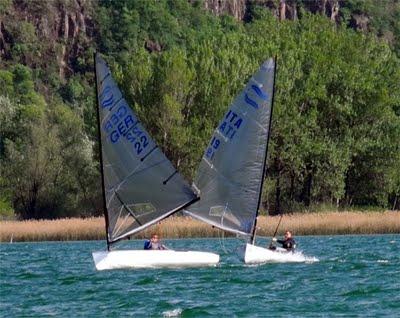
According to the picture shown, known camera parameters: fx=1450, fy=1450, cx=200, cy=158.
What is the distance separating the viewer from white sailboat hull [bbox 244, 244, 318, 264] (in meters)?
38.4

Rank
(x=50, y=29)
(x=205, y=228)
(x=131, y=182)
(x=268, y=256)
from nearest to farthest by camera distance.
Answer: (x=131, y=182) < (x=268, y=256) < (x=205, y=228) < (x=50, y=29)

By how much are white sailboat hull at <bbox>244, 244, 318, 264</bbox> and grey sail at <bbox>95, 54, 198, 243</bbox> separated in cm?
211

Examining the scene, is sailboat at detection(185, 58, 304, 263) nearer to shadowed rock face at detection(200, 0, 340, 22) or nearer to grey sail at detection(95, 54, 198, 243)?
grey sail at detection(95, 54, 198, 243)

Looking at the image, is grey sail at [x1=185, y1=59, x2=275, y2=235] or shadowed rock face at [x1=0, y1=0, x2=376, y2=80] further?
shadowed rock face at [x1=0, y1=0, x2=376, y2=80]

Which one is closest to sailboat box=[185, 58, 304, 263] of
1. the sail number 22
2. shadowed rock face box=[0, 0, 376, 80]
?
the sail number 22

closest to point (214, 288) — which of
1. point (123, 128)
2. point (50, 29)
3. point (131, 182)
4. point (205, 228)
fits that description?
point (131, 182)

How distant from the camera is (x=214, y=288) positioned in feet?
107

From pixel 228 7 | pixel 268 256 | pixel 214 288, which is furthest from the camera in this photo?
pixel 228 7

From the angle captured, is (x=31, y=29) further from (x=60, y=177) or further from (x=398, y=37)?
(x=60, y=177)

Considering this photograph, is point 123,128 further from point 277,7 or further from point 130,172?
point 277,7

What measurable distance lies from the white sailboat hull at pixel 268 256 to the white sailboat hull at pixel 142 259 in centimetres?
162

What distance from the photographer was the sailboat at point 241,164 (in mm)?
39719

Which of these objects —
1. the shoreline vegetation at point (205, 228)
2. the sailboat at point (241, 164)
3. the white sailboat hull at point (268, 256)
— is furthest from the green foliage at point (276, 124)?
the white sailboat hull at point (268, 256)

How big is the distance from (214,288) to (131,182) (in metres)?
5.92
